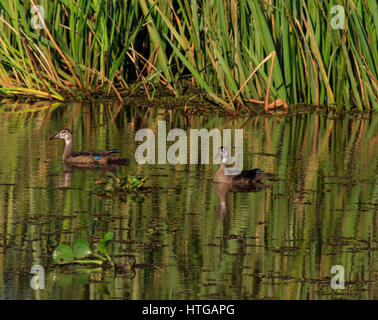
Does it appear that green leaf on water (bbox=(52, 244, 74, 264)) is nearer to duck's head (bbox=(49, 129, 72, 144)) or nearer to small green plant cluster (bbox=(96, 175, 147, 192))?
small green plant cluster (bbox=(96, 175, 147, 192))

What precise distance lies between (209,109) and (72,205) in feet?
22.5

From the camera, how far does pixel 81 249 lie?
7.84 metres

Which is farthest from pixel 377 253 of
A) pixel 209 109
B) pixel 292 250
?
pixel 209 109

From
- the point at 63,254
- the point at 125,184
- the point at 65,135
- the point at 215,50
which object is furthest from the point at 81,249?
the point at 215,50

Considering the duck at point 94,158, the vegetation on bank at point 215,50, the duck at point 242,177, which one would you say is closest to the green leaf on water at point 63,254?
the duck at point 242,177

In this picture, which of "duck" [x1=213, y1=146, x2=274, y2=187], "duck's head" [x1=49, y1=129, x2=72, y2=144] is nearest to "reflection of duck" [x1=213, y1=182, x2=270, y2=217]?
"duck" [x1=213, y1=146, x2=274, y2=187]

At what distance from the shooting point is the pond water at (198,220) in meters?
7.51

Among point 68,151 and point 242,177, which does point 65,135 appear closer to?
point 68,151

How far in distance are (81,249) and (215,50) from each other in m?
7.70

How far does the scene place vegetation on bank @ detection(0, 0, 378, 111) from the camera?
50.1 ft

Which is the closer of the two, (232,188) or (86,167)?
(232,188)

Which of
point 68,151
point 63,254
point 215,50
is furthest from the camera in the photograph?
point 215,50

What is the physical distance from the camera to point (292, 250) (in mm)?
8445

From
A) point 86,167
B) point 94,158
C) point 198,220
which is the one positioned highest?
point 94,158
